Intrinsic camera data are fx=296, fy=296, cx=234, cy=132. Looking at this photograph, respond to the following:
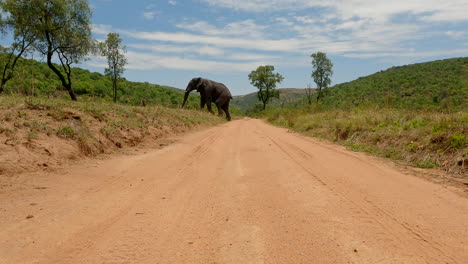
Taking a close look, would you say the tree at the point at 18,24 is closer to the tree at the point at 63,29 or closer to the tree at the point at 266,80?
the tree at the point at 63,29

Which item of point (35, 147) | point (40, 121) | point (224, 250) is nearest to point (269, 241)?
point (224, 250)

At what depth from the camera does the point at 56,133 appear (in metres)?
5.48

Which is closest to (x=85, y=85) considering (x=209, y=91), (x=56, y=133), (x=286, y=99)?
(x=209, y=91)

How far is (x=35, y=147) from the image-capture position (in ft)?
15.6

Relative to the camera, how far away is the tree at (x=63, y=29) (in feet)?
47.6

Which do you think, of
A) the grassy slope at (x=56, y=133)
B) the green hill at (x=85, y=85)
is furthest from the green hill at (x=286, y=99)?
the grassy slope at (x=56, y=133)

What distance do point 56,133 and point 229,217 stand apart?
423 cm

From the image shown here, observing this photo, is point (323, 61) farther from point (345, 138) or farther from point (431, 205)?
point (431, 205)

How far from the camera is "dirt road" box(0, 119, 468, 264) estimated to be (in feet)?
7.27

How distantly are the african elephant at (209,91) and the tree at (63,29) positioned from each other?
8.43m

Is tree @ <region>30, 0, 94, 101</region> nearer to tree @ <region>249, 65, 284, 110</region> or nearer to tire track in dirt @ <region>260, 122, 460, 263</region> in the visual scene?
tire track in dirt @ <region>260, 122, 460, 263</region>

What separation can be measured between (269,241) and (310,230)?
1.45 feet

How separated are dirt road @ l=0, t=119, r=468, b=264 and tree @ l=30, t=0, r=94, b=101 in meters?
12.9

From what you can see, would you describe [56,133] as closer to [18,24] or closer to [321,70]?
[18,24]
